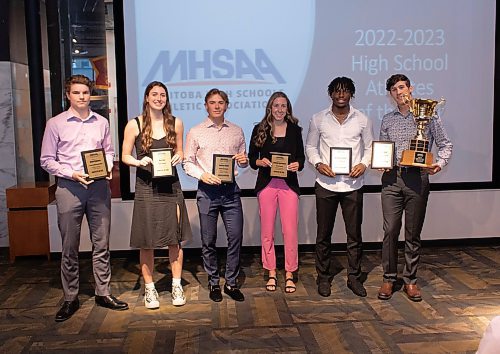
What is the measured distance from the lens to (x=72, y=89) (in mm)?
3736

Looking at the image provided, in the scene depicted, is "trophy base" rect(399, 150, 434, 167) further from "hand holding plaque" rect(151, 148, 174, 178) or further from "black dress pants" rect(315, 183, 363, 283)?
"hand holding plaque" rect(151, 148, 174, 178)

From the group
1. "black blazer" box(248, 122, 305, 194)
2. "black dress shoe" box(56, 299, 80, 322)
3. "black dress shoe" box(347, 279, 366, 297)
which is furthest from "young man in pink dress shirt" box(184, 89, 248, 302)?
"black dress shoe" box(56, 299, 80, 322)

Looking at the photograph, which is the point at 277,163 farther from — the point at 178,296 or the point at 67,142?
the point at 67,142

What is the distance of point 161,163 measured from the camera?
3.76 metres

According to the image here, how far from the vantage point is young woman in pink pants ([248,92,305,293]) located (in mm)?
4141

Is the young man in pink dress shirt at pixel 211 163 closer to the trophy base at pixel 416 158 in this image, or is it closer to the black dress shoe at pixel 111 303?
the black dress shoe at pixel 111 303

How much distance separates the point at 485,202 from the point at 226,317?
10.5ft

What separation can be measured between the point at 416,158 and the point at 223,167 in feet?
4.20

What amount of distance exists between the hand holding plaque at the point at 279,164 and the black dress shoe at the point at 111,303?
1.38 m

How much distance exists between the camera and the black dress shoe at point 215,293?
4168 mm

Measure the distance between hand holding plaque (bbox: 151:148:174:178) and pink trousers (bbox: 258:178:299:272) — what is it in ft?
2.64

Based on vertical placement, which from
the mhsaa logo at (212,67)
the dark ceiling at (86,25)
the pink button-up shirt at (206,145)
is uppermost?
the dark ceiling at (86,25)

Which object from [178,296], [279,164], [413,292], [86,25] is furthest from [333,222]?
[86,25]

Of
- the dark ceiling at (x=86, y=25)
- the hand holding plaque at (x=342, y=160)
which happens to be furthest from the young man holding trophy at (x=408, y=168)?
the dark ceiling at (x=86, y=25)
